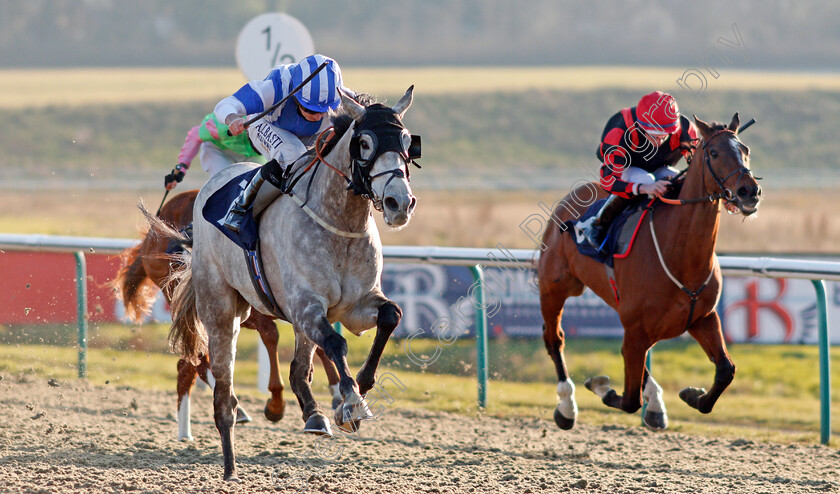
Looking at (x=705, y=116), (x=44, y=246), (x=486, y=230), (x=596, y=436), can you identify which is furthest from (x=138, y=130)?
(x=596, y=436)

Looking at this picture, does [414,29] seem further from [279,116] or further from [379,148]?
[379,148]

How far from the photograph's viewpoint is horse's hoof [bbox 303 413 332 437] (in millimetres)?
4172

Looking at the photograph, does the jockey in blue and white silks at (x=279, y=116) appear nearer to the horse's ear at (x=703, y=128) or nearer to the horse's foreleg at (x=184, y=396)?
the horse's foreleg at (x=184, y=396)

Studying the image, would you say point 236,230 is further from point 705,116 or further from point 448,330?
point 705,116

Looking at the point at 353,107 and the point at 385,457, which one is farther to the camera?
the point at 385,457

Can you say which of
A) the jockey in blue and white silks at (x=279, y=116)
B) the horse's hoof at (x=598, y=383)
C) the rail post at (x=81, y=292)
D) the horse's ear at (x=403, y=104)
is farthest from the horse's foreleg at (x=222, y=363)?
the rail post at (x=81, y=292)

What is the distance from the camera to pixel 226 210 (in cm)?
470

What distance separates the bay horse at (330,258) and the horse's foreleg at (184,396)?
0.92 meters

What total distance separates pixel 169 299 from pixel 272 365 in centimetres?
88

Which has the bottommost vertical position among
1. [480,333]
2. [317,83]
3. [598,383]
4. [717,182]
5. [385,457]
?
[385,457]

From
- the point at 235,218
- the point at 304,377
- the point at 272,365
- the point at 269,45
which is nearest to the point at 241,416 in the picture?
the point at 272,365

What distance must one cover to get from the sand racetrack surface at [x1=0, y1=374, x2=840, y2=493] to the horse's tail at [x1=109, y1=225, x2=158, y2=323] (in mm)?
642

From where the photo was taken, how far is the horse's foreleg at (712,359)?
4.75 meters

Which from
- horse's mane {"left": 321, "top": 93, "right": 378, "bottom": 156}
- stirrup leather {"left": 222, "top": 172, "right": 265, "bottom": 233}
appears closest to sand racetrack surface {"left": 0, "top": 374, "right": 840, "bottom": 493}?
stirrup leather {"left": 222, "top": 172, "right": 265, "bottom": 233}
